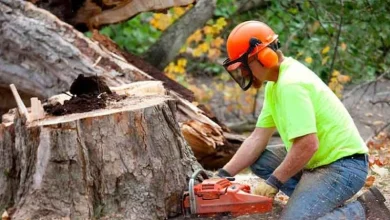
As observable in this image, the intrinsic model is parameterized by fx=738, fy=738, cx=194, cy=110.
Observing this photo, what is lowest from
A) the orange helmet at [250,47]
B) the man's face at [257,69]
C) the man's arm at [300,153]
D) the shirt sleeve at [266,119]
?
the man's arm at [300,153]

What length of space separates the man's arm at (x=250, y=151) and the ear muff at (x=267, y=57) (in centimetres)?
59

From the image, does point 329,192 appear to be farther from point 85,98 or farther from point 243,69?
point 85,98

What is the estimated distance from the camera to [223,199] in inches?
172

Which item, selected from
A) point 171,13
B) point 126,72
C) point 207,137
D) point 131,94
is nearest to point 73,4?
point 126,72

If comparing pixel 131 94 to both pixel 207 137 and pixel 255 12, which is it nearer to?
pixel 207 137

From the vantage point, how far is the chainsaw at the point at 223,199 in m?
4.31

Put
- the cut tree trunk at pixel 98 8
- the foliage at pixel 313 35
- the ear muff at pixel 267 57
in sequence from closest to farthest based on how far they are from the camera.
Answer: the ear muff at pixel 267 57, the cut tree trunk at pixel 98 8, the foliage at pixel 313 35

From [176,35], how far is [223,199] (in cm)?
451

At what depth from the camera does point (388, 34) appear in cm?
872

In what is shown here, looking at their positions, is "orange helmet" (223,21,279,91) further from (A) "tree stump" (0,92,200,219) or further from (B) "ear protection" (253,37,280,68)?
(A) "tree stump" (0,92,200,219)

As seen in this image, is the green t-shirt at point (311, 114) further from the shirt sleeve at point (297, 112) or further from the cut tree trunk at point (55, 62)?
the cut tree trunk at point (55, 62)

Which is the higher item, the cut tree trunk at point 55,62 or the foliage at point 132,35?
the foliage at point 132,35

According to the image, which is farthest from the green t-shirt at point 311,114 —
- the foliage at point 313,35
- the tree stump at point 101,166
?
the foliage at point 313,35

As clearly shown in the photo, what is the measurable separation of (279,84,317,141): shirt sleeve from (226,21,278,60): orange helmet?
32 cm
